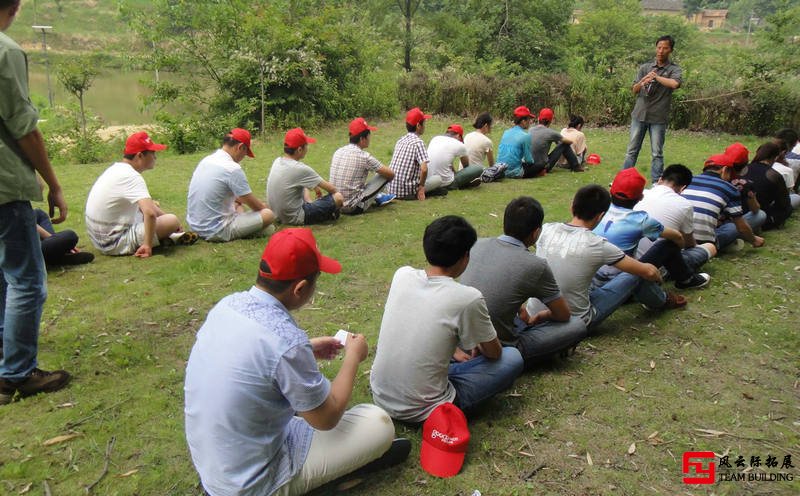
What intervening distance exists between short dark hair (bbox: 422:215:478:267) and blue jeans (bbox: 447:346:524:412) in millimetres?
729

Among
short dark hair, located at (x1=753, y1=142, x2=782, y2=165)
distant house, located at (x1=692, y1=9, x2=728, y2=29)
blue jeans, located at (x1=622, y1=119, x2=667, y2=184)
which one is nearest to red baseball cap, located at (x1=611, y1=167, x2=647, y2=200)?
short dark hair, located at (x1=753, y1=142, x2=782, y2=165)

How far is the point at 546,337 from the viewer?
12.0 ft

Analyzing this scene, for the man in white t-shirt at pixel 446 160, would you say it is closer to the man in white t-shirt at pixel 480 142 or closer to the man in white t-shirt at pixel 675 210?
the man in white t-shirt at pixel 480 142

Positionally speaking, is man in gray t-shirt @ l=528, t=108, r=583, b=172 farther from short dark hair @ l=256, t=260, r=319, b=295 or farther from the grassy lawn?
short dark hair @ l=256, t=260, r=319, b=295

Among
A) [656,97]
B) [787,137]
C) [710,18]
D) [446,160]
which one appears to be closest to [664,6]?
[710,18]

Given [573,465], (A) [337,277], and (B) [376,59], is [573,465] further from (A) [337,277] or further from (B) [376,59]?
(B) [376,59]

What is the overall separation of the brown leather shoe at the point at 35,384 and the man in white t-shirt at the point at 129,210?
2145 millimetres

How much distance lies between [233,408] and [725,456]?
2.66 metres

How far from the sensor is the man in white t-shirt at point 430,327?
285 centimetres

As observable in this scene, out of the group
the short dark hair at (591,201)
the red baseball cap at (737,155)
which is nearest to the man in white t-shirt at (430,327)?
the short dark hair at (591,201)

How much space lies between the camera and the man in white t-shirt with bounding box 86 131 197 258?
525 cm

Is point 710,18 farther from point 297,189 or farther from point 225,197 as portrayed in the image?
point 225,197

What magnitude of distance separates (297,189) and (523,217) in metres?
3.80

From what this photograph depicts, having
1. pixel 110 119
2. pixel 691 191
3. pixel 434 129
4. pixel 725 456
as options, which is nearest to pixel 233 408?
pixel 725 456
